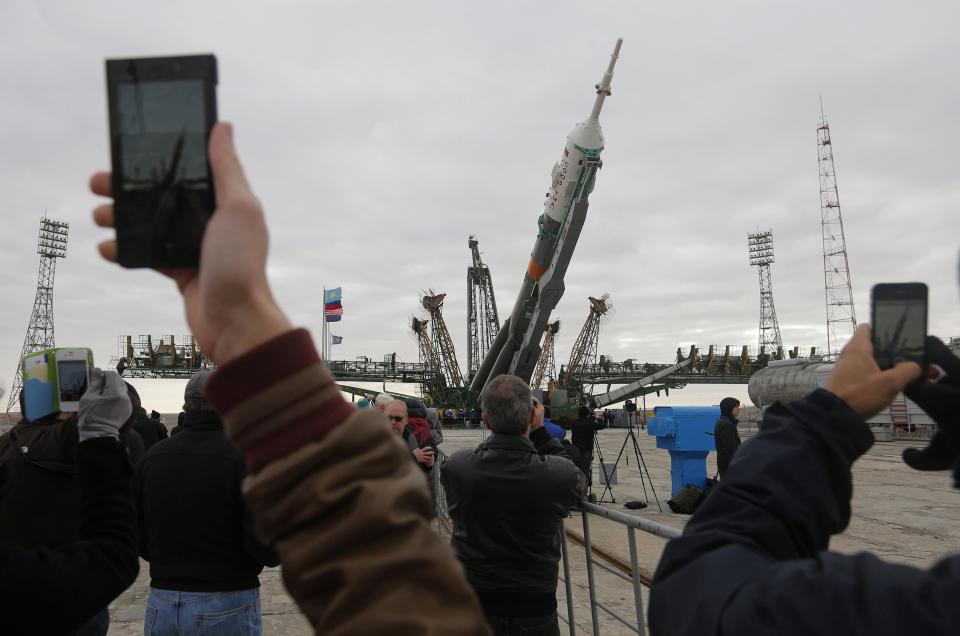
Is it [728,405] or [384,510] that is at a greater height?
[384,510]

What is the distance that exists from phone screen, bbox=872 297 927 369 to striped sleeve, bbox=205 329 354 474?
102 cm

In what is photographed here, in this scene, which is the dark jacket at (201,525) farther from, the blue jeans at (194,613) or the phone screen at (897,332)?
the phone screen at (897,332)

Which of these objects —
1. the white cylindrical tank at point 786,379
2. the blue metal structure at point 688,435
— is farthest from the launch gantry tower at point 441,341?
the blue metal structure at point 688,435

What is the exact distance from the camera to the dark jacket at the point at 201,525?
9.79 ft

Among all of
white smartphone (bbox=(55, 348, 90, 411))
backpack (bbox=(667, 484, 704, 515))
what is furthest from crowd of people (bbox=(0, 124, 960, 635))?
backpack (bbox=(667, 484, 704, 515))

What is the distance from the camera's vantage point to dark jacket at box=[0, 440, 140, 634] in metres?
1.49

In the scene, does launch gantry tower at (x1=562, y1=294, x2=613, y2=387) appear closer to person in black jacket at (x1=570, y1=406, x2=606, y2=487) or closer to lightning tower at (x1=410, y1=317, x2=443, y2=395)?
lightning tower at (x1=410, y1=317, x2=443, y2=395)

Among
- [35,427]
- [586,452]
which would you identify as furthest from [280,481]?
[586,452]

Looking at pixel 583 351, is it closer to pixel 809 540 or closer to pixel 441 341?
pixel 441 341

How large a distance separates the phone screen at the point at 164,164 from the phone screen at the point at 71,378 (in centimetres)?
174

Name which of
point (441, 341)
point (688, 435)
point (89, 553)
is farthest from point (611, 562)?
point (441, 341)

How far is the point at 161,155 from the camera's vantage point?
954 millimetres

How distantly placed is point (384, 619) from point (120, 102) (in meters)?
0.86

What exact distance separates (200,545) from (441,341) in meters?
36.2
